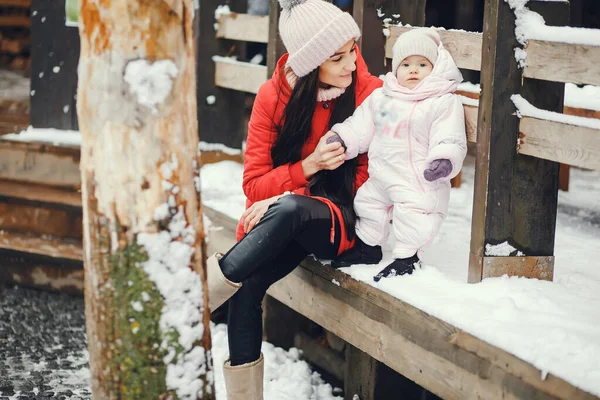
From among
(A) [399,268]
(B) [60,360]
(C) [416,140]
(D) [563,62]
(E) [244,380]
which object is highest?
(D) [563,62]

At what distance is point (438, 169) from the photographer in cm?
316

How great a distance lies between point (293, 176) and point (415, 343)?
3.06 ft

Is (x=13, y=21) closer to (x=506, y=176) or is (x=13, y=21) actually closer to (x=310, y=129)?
(x=310, y=129)

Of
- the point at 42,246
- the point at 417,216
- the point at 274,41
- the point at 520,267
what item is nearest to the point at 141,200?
the point at 417,216

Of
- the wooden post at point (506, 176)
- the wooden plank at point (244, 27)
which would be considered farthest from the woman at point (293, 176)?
the wooden plank at point (244, 27)

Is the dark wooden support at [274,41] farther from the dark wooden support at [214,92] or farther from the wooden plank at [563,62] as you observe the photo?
the wooden plank at [563,62]

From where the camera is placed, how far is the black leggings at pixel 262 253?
11.2ft

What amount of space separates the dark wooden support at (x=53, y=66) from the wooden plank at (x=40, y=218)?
3.16 feet

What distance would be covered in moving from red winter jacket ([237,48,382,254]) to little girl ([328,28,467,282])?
34 cm

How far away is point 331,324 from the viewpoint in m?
3.85

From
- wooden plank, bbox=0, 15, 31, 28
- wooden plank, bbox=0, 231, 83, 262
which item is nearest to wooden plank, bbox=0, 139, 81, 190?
wooden plank, bbox=0, 231, 83, 262

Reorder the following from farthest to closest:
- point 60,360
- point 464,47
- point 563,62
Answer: point 60,360
point 464,47
point 563,62

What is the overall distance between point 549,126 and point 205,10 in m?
3.65

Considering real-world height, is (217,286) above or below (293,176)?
below
